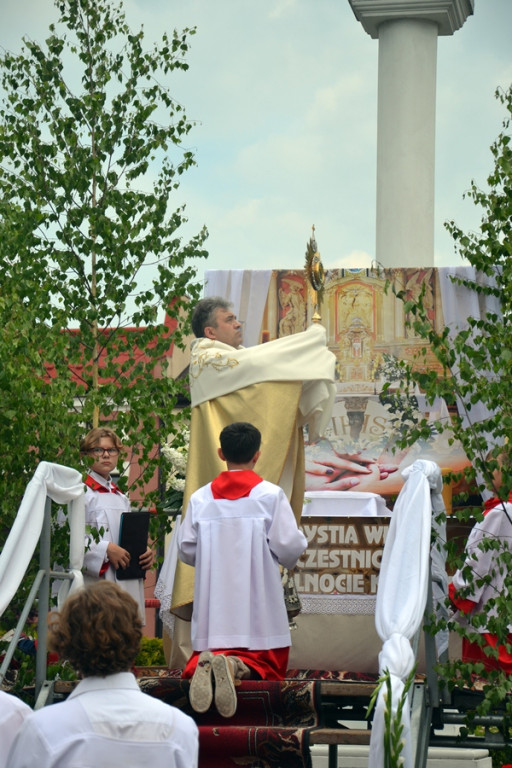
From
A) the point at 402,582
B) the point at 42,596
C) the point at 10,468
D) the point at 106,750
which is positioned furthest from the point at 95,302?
the point at 106,750

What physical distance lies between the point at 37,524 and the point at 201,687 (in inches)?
47.4

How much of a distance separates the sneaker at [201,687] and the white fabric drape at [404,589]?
779 millimetres

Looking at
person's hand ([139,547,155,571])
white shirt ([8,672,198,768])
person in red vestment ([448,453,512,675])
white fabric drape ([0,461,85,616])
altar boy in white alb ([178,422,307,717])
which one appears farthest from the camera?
person's hand ([139,547,155,571])

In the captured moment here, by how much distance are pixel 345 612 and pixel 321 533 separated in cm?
53

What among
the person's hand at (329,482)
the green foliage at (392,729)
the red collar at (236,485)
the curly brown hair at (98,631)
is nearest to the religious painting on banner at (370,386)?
the person's hand at (329,482)

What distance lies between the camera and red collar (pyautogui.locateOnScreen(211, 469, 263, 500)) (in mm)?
6527

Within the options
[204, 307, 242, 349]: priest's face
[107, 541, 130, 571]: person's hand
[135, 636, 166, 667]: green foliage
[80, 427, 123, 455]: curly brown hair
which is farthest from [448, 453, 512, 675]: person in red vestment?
[135, 636, 166, 667]: green foliage

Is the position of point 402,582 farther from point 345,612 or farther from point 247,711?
point 345,612

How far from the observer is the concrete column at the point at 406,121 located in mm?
15962

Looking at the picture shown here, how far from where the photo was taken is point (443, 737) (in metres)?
7.98

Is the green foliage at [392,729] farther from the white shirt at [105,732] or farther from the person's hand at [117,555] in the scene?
the person's hand at [117,555]

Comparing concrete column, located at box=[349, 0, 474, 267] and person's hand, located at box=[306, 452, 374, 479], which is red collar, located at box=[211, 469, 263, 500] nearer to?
person's hand, located at box=[306, 452, 374, 479]

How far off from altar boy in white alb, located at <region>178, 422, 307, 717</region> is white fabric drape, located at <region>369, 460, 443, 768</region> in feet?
1.55

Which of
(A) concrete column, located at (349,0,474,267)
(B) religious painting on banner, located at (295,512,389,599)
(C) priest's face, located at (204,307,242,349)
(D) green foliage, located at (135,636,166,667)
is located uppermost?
(A) concrete column, located at (349,0,474,267)
